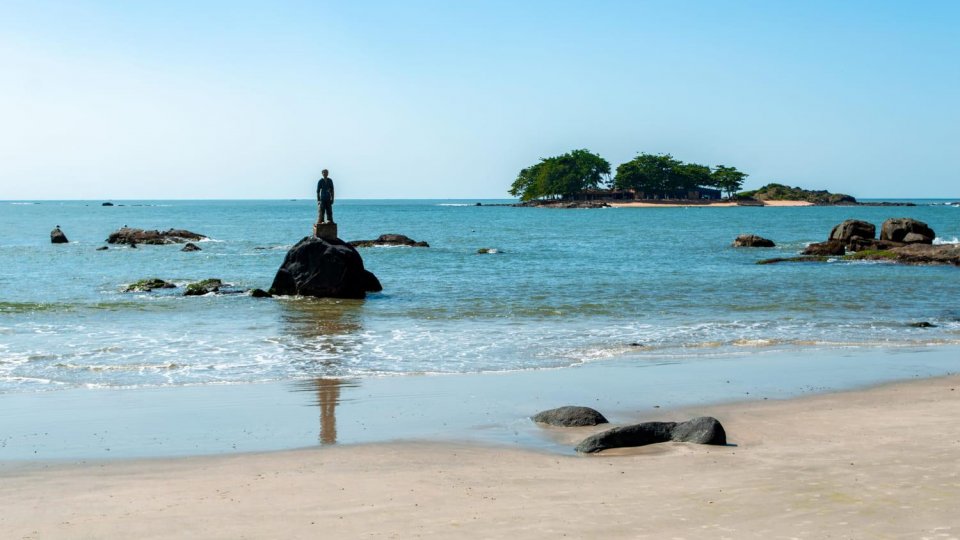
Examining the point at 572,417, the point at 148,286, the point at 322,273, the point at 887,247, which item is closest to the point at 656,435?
the point at 572,417

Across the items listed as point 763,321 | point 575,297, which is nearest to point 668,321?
point 763,321

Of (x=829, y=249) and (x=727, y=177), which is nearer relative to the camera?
(x=829, y=249)

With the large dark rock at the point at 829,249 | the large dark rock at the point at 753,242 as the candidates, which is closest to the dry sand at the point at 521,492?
the large dark rock at the point at 829,249

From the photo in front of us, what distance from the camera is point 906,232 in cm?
4766

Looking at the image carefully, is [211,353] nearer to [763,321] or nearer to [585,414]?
[585,414]

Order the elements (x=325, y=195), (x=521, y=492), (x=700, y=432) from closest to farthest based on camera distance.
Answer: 1. (x=521, y=492)
2. (x=700, y=432)
3. (x=325, y=195)

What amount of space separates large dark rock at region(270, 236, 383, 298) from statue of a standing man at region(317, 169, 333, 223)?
1.11m

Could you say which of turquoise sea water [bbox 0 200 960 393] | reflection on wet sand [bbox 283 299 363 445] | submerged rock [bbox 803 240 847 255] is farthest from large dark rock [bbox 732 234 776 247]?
reflection on wet sand [bbox 283 299 363 445]

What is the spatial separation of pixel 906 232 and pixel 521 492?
44.9 metres

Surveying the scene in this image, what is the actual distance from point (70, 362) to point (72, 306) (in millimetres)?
10699

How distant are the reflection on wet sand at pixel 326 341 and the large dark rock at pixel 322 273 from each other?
2.64ft

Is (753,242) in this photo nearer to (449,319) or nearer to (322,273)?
(322,273)

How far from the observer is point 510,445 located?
10.6m

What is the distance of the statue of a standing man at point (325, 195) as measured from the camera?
3070 centimetres
